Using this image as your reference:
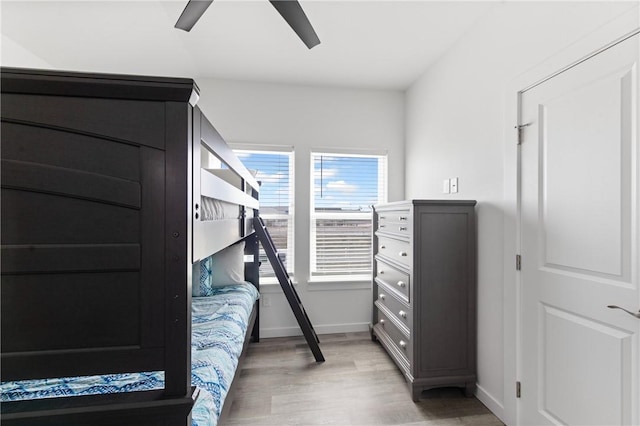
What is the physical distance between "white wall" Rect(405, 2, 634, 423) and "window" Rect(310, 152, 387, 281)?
0.86 m

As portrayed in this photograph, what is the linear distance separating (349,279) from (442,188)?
137cm

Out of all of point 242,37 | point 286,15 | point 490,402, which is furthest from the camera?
point 242,37

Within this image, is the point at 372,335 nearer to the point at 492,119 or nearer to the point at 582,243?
the point at 582,243

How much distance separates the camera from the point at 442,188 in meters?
2.44

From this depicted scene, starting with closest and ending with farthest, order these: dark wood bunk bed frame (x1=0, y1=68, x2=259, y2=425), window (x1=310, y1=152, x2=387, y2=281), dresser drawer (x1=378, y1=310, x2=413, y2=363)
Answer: dark wood bunk bed frame (x1=0, y1=68, x2=259, y2=425) → dresser drawer (x1=378, y1=310, x2=413, y2=363) → window (x1=310, y1=152, x2=387, y2=281)

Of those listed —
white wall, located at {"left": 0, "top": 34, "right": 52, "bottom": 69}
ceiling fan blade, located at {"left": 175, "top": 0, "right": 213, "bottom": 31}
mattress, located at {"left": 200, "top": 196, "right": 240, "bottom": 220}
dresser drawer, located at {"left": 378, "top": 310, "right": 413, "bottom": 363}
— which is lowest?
dresser drawer, located at {"left": 378, "top": 310, "right": 413, "bottom": 363}

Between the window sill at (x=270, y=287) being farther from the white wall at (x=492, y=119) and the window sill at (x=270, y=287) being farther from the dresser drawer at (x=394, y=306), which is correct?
the white wall at (x=492, y=119)

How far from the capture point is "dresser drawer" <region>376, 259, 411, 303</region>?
6.88ft

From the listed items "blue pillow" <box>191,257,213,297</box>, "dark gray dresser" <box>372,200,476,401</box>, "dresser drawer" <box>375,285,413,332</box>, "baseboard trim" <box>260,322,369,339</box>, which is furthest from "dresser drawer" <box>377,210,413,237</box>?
"blue pillow" <box>191,257,213,297</box>

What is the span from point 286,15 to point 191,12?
501 mm

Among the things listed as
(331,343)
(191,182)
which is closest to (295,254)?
(331,343)

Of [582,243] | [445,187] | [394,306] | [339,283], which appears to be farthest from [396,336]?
[582,243]

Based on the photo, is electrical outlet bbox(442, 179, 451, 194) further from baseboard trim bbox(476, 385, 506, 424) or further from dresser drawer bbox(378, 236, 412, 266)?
baseboard trim bbox(476, 385, 506, 424)

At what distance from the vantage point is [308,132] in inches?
118
